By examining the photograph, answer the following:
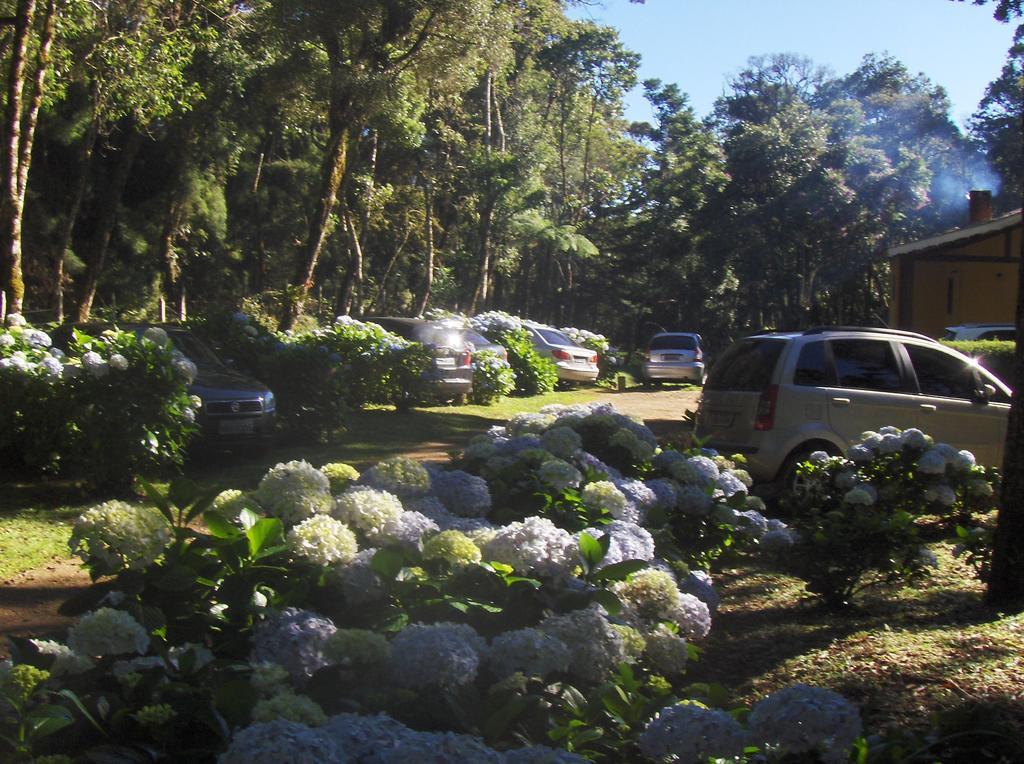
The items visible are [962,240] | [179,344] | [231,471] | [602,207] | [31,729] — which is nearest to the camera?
[31,729]

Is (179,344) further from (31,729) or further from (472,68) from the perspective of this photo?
(472,68)

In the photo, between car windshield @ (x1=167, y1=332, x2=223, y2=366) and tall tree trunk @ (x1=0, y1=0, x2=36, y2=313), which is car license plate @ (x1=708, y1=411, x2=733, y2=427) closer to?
car windshield @ (x1=167, y1=332, x2=223, y2=366)

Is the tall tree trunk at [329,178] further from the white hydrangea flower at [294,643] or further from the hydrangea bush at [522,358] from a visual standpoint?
the white hydrangea flower at [294,643]

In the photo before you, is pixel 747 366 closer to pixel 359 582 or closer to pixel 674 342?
pixel 359 582

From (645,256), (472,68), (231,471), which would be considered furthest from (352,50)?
(645,256)

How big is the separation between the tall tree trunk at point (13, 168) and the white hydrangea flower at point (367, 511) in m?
11.2

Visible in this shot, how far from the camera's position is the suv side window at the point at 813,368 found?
363 inches

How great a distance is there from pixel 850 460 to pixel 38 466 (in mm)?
6713

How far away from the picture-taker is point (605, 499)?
469 cm

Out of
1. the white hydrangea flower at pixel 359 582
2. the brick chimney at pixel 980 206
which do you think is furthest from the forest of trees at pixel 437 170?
the brick chimney at pixel 980 206

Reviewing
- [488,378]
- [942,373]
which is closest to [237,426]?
[942,373]

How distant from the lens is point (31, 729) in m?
2.41

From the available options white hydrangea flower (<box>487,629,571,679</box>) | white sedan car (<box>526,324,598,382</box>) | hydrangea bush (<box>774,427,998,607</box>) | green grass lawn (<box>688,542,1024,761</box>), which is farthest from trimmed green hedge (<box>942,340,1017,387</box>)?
white hydrangea flower (<box>487,629,571,679</box>)

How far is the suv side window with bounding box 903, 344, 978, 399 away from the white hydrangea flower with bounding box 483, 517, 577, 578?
686 cm
